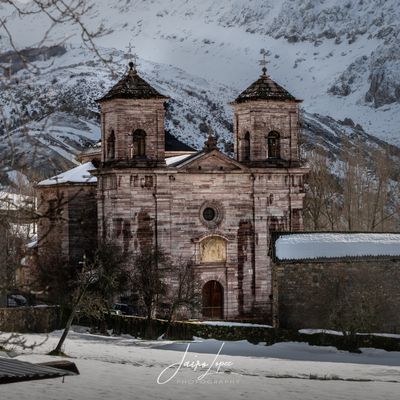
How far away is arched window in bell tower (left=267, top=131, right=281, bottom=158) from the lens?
135 ft

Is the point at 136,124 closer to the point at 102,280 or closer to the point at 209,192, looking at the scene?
the point at 209,192

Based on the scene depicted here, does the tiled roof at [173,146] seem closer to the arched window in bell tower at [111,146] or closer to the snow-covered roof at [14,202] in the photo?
the arched window in bell tower at [111,146]

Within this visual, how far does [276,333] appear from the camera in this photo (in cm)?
3222

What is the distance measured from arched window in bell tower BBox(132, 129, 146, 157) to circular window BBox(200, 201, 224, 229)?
10.1 feet

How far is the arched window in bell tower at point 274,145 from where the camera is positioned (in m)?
41.2

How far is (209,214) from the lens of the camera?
131ft

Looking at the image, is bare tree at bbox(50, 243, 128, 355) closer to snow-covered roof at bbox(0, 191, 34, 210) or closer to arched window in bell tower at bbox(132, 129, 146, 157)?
arched window in bell tower at bbox(132, 129, 146, 157)

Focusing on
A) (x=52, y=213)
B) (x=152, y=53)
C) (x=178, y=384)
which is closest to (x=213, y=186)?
(x=178, y=384)

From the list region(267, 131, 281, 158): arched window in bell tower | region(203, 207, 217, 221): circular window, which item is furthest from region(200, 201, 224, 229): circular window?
region(267, 131, 281, 158): arched window in bell tower

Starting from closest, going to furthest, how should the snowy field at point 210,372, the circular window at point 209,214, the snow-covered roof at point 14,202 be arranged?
the snow-covered roof at point 14,202 → the snowy field at point 210,372 → the circular window at point 209,214

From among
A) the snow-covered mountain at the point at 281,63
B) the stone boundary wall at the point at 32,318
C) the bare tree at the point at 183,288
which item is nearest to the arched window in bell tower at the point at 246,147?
the bare tree at the point at 183,288

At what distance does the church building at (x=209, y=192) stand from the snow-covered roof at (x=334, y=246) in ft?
14.5

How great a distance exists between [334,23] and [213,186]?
493 ft

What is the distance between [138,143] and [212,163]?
2890mm
